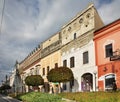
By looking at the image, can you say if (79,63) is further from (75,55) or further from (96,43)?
(96,43)

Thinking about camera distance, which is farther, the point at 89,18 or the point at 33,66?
the point at 33,66

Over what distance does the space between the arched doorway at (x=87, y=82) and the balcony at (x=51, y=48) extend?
397 inches

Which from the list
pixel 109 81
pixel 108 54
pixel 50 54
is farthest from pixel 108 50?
pixel 50 54

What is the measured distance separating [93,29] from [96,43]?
1928 mm

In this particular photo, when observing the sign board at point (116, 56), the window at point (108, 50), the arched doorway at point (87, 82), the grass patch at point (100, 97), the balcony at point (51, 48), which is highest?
the balcony at point (51, 48)

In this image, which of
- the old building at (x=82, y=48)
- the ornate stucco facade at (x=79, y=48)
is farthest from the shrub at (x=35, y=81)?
the old building at (x=82, y=48)

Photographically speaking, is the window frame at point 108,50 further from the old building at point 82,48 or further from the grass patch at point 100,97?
the grass patch at point 100,97

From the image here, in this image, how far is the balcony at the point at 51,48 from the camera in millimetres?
47312

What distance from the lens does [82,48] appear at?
38000mm

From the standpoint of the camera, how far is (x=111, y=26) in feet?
103

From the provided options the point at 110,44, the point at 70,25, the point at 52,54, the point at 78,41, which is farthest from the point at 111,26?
the point at 52,54

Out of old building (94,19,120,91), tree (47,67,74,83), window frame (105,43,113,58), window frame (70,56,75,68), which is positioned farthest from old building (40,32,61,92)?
window frame (105,43,113,58)

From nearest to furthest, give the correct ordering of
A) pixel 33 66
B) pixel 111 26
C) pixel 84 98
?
pixel 84 98 → pixel 111 26 → pixel 33 66

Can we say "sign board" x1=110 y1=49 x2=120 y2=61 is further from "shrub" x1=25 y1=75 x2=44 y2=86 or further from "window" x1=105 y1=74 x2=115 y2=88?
"shrub" x1=25 y1=75 x2=44 y2=86
